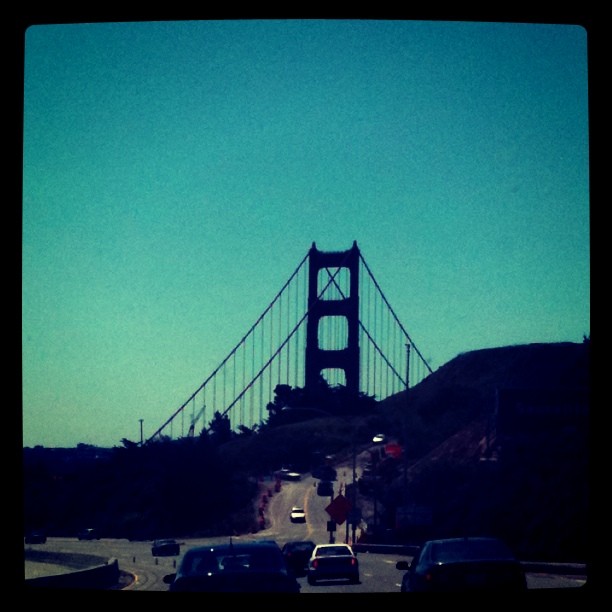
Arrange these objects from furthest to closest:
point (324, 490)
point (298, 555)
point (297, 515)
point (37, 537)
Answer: point (297, 515) → point (324, 490) → point (37, 537) → point (298, 555)

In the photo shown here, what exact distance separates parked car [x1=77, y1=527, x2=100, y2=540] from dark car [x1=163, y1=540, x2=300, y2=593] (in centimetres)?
1925

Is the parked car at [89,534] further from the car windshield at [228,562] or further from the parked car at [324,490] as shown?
the car windshield at [228,562]

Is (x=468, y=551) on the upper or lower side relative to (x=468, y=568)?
upper

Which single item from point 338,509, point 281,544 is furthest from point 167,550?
point 338,509

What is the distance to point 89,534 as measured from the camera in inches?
1100

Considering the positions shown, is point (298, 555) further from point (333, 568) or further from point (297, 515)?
point (297, 515)

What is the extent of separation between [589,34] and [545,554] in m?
17.0

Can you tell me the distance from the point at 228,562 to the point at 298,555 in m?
12.3

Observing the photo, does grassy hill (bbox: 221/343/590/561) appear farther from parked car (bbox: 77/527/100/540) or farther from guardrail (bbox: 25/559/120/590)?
guardrail (bbox: 25/559/120/590)

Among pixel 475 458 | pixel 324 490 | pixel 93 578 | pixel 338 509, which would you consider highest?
pixel 475 458

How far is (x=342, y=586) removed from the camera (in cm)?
1475

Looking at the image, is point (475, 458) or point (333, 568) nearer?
point (333, 568)

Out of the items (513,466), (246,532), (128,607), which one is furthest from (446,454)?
(128,607)

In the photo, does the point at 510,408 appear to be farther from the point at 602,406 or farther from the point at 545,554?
the point at 602,406
